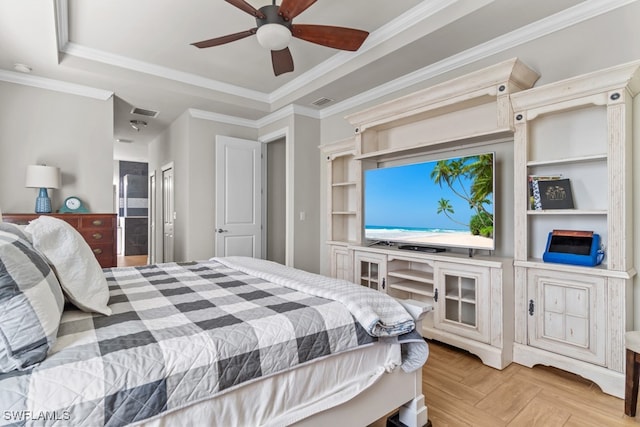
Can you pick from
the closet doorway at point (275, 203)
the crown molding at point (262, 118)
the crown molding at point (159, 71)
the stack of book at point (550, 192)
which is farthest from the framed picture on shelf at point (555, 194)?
the closet doorway at point (275, 203)

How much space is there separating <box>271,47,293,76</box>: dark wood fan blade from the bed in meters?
1.73

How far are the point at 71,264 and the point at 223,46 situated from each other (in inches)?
103

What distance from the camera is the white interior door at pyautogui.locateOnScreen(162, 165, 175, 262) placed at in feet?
16.9

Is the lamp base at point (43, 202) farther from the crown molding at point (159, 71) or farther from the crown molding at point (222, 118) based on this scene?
the crown molding at point (222, 118)

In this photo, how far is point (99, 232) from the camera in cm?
341

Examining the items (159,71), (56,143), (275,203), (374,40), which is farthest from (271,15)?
(275,203)

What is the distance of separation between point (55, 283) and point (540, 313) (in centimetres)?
274

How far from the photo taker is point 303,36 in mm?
2309

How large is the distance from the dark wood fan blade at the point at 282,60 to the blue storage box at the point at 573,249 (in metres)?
2.34

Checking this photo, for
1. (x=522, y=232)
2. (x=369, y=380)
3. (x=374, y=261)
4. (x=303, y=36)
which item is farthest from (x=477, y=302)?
(x=303, y=36)

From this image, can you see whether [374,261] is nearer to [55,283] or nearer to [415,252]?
[415,252]

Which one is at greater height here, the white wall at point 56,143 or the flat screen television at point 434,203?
the white wall at point 56,143

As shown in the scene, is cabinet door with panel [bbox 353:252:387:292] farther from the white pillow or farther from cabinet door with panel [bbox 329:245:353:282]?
the white pillow

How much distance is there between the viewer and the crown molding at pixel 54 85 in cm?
338
